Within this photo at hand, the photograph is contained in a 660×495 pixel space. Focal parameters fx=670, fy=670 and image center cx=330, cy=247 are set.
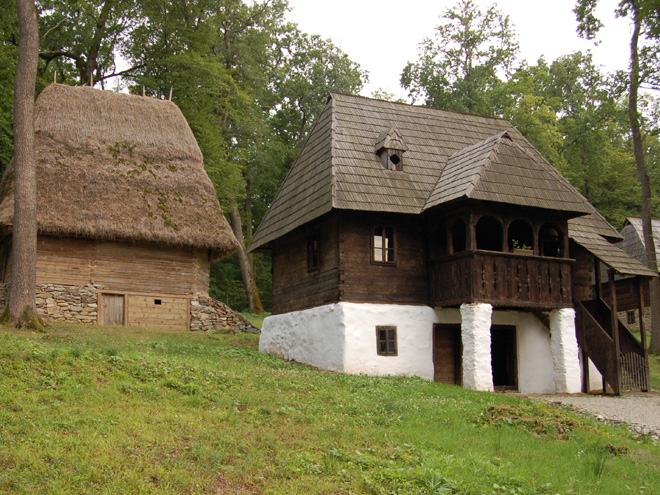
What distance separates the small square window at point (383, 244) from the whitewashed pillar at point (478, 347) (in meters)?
2.67

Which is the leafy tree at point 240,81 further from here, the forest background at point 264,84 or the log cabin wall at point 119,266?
the log cabin wall at point 119,266

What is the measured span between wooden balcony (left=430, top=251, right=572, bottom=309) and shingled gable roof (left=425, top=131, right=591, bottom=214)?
134 centimetres

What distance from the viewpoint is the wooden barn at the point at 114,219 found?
21359 millimetres

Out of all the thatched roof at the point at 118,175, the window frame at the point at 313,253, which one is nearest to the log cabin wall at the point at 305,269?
the window frame at the point at 313,253

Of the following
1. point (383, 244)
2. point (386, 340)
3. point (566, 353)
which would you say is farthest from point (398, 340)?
point (566, 353)

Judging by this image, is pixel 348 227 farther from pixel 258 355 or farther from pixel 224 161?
pixel 224 161

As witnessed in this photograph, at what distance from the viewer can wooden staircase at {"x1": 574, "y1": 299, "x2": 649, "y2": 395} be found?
54.6 ft

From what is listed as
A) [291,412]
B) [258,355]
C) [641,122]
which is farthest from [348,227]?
[641,122]

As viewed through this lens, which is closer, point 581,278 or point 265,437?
point 265,437

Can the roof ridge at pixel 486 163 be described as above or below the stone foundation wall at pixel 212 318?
above

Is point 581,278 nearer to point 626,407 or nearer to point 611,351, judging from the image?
point 611,351

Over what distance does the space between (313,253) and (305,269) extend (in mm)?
648

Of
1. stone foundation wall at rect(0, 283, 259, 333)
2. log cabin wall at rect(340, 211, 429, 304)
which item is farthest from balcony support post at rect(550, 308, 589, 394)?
stone foundation wall at rect(0, 283, 259, 333)

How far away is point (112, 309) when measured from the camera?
22.1 m
